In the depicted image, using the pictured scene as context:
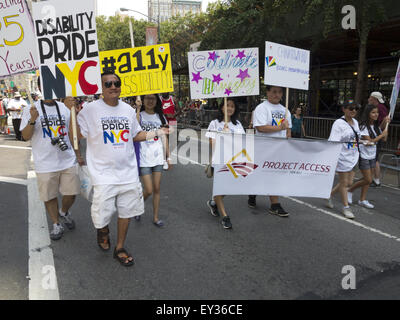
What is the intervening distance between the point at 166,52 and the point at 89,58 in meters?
1.30

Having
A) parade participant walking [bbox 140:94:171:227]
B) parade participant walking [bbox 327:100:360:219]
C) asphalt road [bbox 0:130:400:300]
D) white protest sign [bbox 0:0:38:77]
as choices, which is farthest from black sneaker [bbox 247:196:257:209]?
white protest sign [bbox 0:0:38:77]

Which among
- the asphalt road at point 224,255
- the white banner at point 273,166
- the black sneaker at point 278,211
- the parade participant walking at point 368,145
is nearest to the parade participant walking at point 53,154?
the asphalt road at point 224,255

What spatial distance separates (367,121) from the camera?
582cm

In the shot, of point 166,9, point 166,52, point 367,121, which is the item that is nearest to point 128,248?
point 166,52

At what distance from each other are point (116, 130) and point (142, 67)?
1645mm

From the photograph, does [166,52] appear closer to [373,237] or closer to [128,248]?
[128,248]

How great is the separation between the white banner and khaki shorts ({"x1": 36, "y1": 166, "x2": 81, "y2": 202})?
1811mm

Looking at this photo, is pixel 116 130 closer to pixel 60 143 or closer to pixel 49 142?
pixel 60 143

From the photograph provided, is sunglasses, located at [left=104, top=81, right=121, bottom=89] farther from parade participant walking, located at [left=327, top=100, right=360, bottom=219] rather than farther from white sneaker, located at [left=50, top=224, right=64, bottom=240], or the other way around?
parade participant walking, located at [left=327, top=100, right=360, bottom=219]

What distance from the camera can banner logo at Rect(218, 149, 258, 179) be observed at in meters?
4.71

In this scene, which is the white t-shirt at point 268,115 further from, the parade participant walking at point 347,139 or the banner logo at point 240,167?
the parade participant walking at point 347,139

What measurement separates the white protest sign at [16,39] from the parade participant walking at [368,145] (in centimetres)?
490

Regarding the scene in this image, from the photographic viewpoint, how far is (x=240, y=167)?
477cm

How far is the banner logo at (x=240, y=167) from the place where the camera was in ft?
15.5
